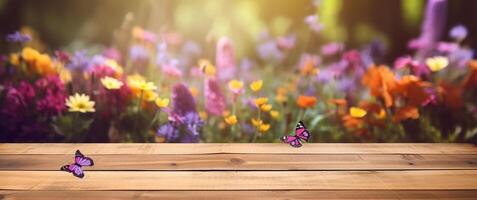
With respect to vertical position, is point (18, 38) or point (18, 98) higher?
point (18, 38)

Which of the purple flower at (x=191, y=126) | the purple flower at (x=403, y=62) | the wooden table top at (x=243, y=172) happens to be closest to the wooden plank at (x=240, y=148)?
the wooden table top at (x=243, y=172)

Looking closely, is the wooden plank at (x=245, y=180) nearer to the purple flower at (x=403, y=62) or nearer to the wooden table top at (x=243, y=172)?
the wooden table top at (x=243, y=172)

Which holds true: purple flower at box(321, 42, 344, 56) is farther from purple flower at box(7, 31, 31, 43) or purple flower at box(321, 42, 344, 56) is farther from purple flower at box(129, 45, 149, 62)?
purple flower at box(7, 31, 31, 43)

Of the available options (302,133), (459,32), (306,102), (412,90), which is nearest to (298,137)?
(302,133)

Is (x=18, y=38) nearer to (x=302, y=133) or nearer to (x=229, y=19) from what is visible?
(x=229, y=19)

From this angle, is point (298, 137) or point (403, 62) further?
point (403, 62)

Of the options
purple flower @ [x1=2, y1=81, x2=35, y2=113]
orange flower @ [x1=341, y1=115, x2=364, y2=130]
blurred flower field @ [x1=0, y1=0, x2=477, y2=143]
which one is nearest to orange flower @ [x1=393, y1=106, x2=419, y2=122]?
blurred flower field @ [x1=0, y1=0, x2=477, y2=143]

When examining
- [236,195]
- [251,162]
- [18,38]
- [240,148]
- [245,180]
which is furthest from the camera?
[18,38]
